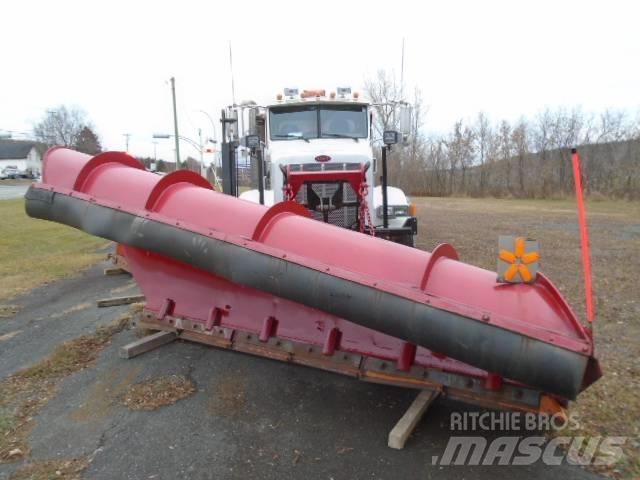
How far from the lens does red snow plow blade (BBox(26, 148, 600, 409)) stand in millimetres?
2395

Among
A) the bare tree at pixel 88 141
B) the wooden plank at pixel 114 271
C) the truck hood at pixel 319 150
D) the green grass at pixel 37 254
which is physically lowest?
the green grass at pixel 37 254

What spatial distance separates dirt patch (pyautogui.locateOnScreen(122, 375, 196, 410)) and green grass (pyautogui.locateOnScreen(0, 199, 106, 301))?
4.55m

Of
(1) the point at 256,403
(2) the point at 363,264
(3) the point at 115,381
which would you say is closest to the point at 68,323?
(3) the point at 115,381

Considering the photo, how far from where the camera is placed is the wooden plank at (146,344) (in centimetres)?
412

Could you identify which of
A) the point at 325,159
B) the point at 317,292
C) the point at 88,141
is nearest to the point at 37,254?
the point at 325,159

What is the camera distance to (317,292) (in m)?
2.76

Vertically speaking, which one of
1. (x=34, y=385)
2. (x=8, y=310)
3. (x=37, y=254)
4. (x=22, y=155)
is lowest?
(x=37, y=254)

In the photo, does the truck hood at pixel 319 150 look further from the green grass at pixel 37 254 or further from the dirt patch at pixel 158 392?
the green grass at pixel 37 254

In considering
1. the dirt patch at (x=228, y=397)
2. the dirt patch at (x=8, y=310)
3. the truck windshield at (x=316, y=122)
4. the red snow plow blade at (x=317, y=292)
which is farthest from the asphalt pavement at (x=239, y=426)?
the truck windshield at (x=316, y=122)

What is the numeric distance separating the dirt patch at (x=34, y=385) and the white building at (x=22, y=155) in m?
81.7

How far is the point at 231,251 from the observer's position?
9.90 feet

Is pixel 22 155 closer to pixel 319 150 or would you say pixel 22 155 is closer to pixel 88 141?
pixel 88 141

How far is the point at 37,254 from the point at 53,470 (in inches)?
377

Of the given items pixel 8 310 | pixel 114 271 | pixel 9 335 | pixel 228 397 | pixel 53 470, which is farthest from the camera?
pixel 114 271
